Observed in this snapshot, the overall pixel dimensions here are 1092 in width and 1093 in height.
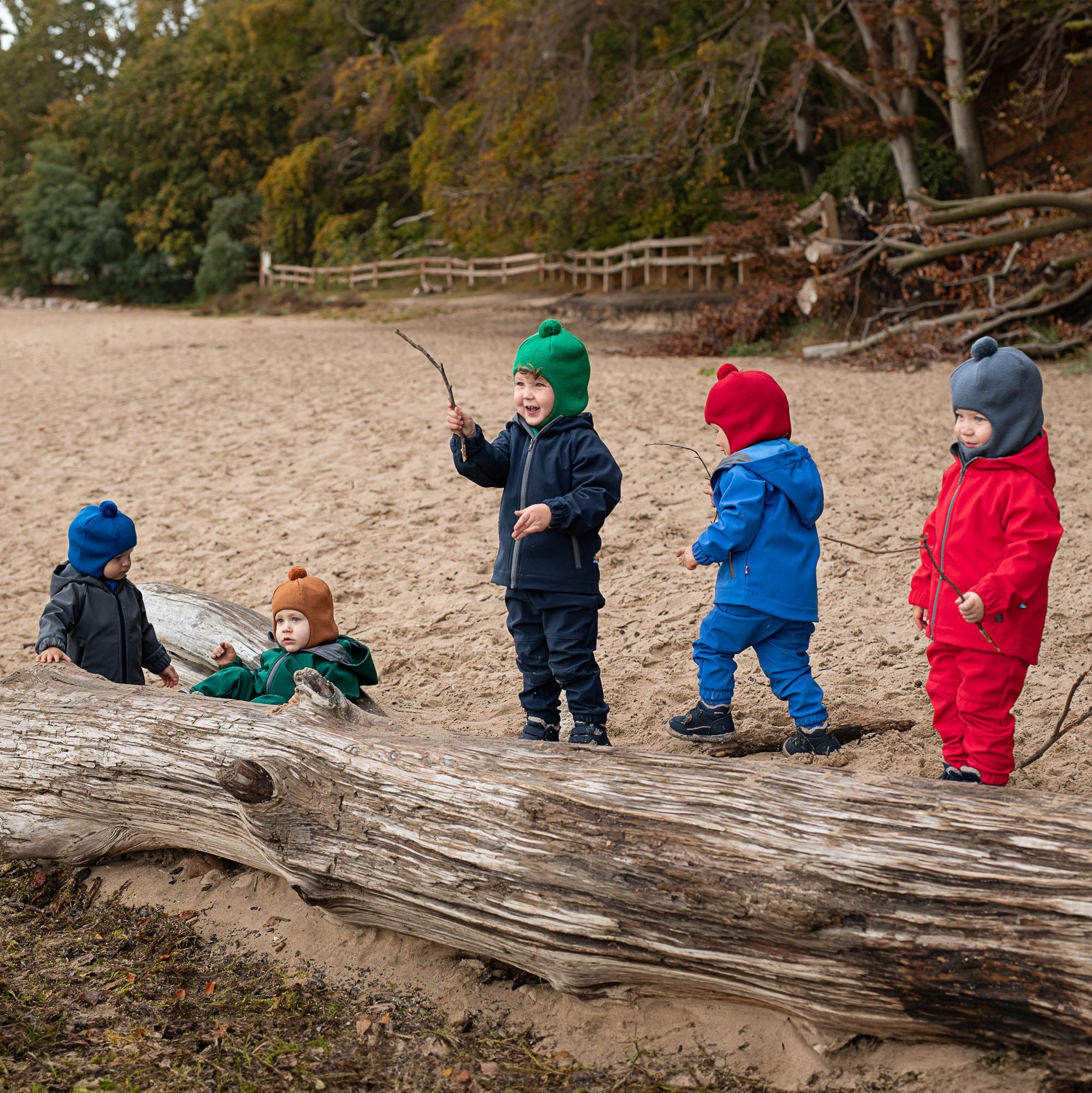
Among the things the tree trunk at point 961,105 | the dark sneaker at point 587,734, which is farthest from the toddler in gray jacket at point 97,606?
the tree trunk at point 961,105

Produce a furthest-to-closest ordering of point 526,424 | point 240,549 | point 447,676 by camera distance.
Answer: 1. point 240,549
2. point 447,676
3. point 526,424

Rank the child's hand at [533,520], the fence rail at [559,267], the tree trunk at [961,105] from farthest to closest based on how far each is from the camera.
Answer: the fence rail at [559,267], the tree trunk at [961,105], the child's hand at [533,520]

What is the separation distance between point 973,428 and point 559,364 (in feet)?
4.59

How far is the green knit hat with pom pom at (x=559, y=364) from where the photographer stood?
3.71 meters

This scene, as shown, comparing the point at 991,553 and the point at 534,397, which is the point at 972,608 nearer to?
the point at 991,553

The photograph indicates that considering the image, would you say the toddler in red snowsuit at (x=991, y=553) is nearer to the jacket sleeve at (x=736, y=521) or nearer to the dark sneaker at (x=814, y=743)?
the dark sneaker at (x=814, y=743)

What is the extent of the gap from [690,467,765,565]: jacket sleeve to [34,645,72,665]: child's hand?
2.40 metres

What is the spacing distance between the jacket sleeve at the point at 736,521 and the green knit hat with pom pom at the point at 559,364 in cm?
61

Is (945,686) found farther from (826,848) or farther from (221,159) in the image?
(221,159)

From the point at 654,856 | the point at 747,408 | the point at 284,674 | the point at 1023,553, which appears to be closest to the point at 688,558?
the point at 747,408

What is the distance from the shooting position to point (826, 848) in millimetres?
2469

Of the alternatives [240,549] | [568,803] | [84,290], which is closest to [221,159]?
[84,290]

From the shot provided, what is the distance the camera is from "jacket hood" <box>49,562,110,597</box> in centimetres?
410

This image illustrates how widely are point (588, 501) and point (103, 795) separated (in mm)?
1890
